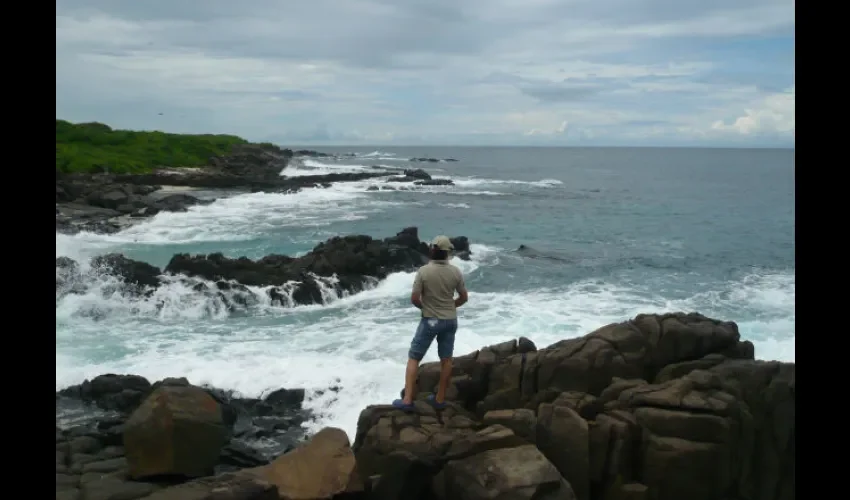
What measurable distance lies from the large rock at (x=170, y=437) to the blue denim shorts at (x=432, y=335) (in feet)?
10.5

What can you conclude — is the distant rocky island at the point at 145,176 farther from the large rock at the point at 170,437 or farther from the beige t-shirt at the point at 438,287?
the beige t-shirt at the point at 438,287

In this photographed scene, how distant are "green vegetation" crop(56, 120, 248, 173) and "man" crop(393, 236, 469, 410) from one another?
51.7 metres

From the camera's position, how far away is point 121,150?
235 ft

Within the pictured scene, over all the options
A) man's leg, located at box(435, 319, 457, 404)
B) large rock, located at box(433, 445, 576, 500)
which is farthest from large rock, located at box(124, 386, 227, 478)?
large rock, located at box(433, 445, 576, 500)

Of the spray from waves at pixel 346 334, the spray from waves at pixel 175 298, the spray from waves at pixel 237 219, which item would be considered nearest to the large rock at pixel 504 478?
the spray from waves at pixel 346 334

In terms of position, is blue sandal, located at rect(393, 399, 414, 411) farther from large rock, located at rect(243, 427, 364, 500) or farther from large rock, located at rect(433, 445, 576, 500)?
large rock, located at rect(433, 445, 576, 500)

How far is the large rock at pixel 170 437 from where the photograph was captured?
8.94m

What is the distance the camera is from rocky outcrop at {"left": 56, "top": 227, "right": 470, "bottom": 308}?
22172mm

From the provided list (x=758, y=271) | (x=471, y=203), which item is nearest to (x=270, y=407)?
(x=758, y=271)

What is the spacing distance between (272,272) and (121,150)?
56013 mm

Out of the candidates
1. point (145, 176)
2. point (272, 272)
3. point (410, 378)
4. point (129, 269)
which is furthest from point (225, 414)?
point (145, 176)

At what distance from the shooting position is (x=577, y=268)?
101 feet
